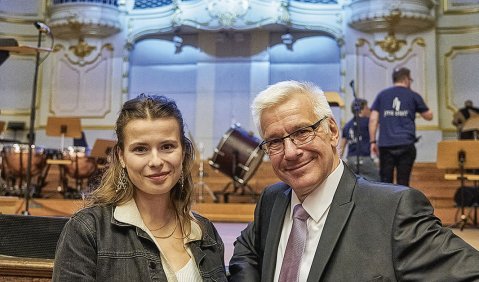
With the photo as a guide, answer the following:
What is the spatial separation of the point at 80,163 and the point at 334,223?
620 centimetres

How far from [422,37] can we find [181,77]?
4.50 metres

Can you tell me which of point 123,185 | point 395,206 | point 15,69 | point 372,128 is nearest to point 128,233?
point 123,185

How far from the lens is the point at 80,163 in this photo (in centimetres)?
716

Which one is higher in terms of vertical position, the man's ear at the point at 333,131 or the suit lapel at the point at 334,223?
the man's ear at the point at 333,131

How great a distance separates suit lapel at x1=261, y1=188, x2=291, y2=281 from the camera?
156cm

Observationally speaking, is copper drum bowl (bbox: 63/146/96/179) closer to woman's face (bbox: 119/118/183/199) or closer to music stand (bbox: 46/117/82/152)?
music stand (bbox: 46/117/82/152)

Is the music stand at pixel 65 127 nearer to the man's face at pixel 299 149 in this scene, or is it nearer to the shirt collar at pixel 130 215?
the shirt collar at pixel 130 215

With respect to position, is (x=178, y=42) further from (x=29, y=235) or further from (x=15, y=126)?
(x=29, y=235)

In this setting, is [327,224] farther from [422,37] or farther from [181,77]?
[181,77]

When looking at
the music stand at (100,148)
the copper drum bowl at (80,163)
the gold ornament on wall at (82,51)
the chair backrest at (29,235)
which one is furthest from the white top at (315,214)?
the gold ornament on wall at (82,51)

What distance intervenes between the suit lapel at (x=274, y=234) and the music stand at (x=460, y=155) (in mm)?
3711

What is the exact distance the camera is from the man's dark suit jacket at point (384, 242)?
1.32m

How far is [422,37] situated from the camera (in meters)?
9.00

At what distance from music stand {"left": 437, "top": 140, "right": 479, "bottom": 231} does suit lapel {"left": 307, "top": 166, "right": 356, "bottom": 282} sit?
3.75m
